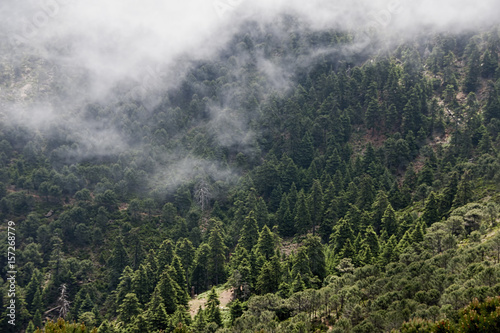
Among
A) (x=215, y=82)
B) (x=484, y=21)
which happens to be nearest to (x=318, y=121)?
(x=215, y=82)

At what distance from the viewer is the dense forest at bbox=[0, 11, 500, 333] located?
5481cm

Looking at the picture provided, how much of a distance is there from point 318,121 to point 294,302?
87.0 metres

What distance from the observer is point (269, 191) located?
120m

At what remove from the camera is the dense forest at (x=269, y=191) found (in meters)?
54.8

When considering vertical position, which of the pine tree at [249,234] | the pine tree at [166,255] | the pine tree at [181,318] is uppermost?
the pine tree at [249,234]

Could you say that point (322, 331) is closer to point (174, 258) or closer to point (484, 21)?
point (174, 258)

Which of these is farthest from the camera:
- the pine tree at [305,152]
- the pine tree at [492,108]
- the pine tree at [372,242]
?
the pine tree at [305,152]

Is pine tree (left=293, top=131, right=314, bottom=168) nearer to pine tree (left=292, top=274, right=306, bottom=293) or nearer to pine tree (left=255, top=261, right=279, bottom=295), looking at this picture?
pine tree (left=255, top=261, right=279, bottom=295)

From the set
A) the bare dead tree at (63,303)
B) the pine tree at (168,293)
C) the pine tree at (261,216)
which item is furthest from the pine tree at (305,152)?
the bare dead tree at (63,303)

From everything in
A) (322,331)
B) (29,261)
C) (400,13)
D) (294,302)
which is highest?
(400,13)

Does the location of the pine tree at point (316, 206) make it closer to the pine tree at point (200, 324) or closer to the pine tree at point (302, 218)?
the pine tree at point (302, 218)

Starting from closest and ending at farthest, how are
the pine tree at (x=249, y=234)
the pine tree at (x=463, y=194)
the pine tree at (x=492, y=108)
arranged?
the pine tree at (x=463, y=194) → the pine tree at (x=249, y=234) → the pine tree at (x=492, y=108)

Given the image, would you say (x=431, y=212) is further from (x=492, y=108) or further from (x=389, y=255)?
(x=492, y=108)

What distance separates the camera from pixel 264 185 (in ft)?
393
